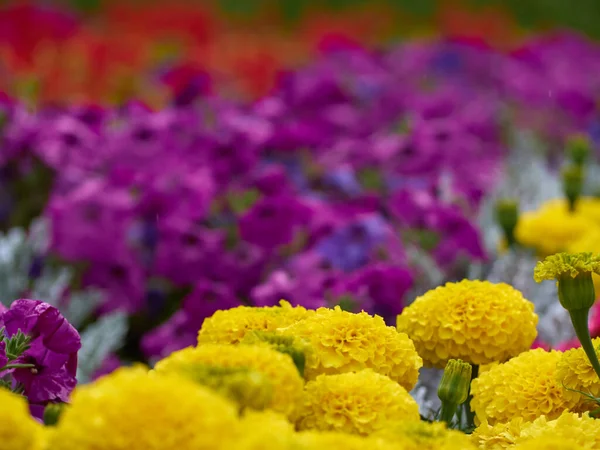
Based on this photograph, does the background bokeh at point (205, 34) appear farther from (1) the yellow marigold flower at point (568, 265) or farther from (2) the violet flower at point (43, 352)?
(1) the yellow marigold flower at point (568, 265)

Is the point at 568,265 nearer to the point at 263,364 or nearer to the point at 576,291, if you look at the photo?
the point at 576,291

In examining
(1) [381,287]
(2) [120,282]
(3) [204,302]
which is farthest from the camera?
(2) [120,282]

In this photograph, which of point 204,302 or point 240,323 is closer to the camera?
point 240,323

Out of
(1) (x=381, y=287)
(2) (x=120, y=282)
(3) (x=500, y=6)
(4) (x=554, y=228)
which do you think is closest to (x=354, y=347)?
(1) (x=381, y=287)

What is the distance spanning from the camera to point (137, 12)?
309 inches

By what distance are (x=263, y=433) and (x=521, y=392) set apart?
0.50 meters

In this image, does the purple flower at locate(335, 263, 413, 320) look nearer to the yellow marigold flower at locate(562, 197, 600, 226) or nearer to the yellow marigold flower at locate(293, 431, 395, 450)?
the yellow marigold flower at locate(562, 197, 600, 226)

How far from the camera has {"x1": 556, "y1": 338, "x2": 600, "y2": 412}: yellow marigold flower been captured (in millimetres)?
1159

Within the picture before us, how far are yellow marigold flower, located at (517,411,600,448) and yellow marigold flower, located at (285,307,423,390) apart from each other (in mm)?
139

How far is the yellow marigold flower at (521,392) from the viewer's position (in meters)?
1.19

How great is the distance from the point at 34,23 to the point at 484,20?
4.26 metres

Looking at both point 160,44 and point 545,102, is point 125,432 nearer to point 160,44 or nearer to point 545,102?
point 545,102

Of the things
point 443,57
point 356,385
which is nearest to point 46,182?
point 356,385

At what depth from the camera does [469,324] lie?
Result: 1.27 metres
